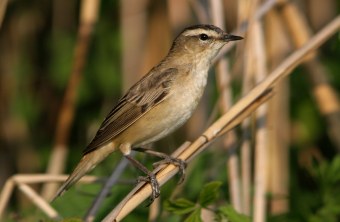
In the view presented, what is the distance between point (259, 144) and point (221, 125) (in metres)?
0.46

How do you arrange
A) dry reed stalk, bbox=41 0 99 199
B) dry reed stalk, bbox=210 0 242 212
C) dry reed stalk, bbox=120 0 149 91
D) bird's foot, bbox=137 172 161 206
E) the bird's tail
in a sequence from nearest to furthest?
bird's foot, bbox=137 172 161 206 → the bird's tail → dry reed stalk, bbox=210 0 242 212 → dry reed stalk, bbox=41 0 99 199 → dry reed stalk, bbox=120 0 149 91

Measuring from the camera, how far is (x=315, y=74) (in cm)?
482

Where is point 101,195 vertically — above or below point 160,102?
below

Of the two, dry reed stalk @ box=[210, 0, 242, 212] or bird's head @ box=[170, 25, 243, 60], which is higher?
bird's head @ box=[170, 25, 243, 60]

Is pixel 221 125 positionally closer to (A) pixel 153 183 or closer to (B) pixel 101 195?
(A) pixel 153 183

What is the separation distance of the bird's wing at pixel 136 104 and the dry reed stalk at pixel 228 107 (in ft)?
1.10

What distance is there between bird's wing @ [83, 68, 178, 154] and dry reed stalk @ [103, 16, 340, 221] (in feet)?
1.50

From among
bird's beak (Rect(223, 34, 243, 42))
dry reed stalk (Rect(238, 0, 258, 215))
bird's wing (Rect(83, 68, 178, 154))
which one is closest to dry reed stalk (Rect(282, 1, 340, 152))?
dry reed stalk (Rect(238, 0, 258, 215))

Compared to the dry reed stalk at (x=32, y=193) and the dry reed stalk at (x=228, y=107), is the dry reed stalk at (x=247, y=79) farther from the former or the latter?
the dry reed stalk at (x=32, y=193)

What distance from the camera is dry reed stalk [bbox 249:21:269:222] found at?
11.8ft

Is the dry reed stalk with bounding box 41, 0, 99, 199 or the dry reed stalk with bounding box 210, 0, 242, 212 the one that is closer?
the dry reed stalk with bounding box 210, 0, 242, 212

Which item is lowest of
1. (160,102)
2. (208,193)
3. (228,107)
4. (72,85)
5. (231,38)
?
(208,193)

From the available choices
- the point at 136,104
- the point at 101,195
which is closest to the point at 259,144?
the point at 136,104

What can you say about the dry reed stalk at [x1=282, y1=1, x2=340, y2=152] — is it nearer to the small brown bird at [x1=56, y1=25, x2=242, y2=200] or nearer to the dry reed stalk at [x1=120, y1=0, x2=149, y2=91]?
the small brown bird at [x1=56, y1=25, x2=242, y2=200]
